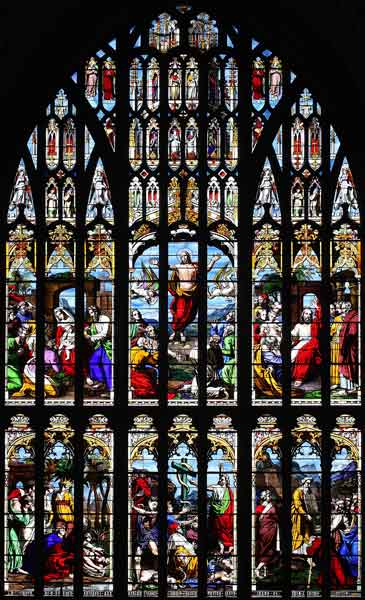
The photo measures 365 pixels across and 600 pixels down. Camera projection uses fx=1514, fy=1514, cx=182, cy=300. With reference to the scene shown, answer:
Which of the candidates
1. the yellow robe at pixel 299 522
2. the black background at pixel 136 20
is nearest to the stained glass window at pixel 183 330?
the yellow robe at pixel 299 522

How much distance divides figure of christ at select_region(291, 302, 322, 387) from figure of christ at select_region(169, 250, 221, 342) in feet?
3.94

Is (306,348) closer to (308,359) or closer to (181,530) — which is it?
(308,359)

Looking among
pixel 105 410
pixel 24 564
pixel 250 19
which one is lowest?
pixel 24 564

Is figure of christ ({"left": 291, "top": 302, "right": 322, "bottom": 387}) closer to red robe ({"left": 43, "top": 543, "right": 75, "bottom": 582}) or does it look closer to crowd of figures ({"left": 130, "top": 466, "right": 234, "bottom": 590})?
crowd of figures ({"left": 130, "top": 466, "right": 234, "bottom": 590})

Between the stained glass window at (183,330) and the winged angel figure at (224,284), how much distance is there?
0.03 m

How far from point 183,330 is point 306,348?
1429 millimetres

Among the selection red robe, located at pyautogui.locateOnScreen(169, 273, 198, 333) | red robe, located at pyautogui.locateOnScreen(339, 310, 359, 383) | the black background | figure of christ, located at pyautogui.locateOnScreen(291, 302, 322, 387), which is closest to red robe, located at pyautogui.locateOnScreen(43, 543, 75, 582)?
red robe, located at pyautogui.locateOnScreen(169, 273, 198, 333)

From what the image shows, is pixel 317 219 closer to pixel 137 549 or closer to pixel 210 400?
pixel 210 400

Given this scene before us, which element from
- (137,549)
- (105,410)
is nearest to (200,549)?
Result: (137,549)

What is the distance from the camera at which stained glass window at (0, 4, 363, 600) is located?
1720cm

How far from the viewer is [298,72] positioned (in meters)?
17.7

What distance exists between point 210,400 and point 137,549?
1.89 meters

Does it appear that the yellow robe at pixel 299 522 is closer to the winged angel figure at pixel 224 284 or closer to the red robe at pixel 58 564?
the winged angel figure at pixel 224 284

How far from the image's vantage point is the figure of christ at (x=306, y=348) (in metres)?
17.4
